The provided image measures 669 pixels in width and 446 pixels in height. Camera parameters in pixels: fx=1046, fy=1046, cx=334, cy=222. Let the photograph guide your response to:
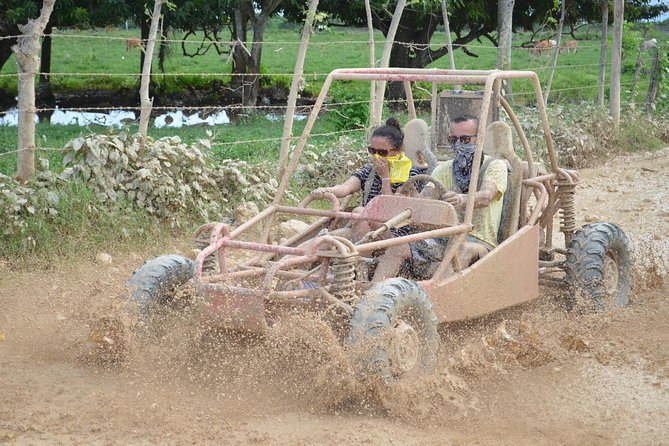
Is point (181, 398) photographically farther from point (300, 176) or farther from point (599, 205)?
point (599, 205)

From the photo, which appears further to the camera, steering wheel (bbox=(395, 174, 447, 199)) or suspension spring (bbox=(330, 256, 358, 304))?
steering wheel (bbox=(395, 174, 447, 199))

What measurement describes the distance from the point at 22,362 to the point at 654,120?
13.2 meters

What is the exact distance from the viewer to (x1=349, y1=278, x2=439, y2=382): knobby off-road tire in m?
5.08

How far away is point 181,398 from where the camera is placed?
17.6ft

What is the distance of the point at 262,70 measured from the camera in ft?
90.7

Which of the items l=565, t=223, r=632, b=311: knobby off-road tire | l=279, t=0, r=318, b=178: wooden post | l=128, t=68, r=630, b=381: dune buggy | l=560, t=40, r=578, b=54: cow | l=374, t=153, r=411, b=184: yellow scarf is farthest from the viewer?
l=560, t=40, r=578, b=54: cow

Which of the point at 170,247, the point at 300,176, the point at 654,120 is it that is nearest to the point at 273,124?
the point at 654,120

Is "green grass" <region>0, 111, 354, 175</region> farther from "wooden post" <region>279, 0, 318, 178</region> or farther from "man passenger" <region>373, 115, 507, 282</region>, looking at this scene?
"man passenger" <region>373, 115, 507, 282</region>

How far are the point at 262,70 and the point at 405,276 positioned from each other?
72.0ft

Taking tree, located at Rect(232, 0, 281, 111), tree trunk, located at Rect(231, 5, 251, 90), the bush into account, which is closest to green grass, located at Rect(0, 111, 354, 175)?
tree, located at Rect(232, 0, 281, 111)

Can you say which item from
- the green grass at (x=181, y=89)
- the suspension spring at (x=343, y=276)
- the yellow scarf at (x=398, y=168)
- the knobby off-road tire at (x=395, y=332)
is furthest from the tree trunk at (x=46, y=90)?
the knobby off-road tire at (x=395, y=332)

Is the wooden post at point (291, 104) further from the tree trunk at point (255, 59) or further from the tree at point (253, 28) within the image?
the tree trunk at point (255, 59)

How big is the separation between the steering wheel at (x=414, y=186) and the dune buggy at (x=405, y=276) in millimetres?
29

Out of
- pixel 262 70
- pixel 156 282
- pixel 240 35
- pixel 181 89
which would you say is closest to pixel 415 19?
pixel 240 35
